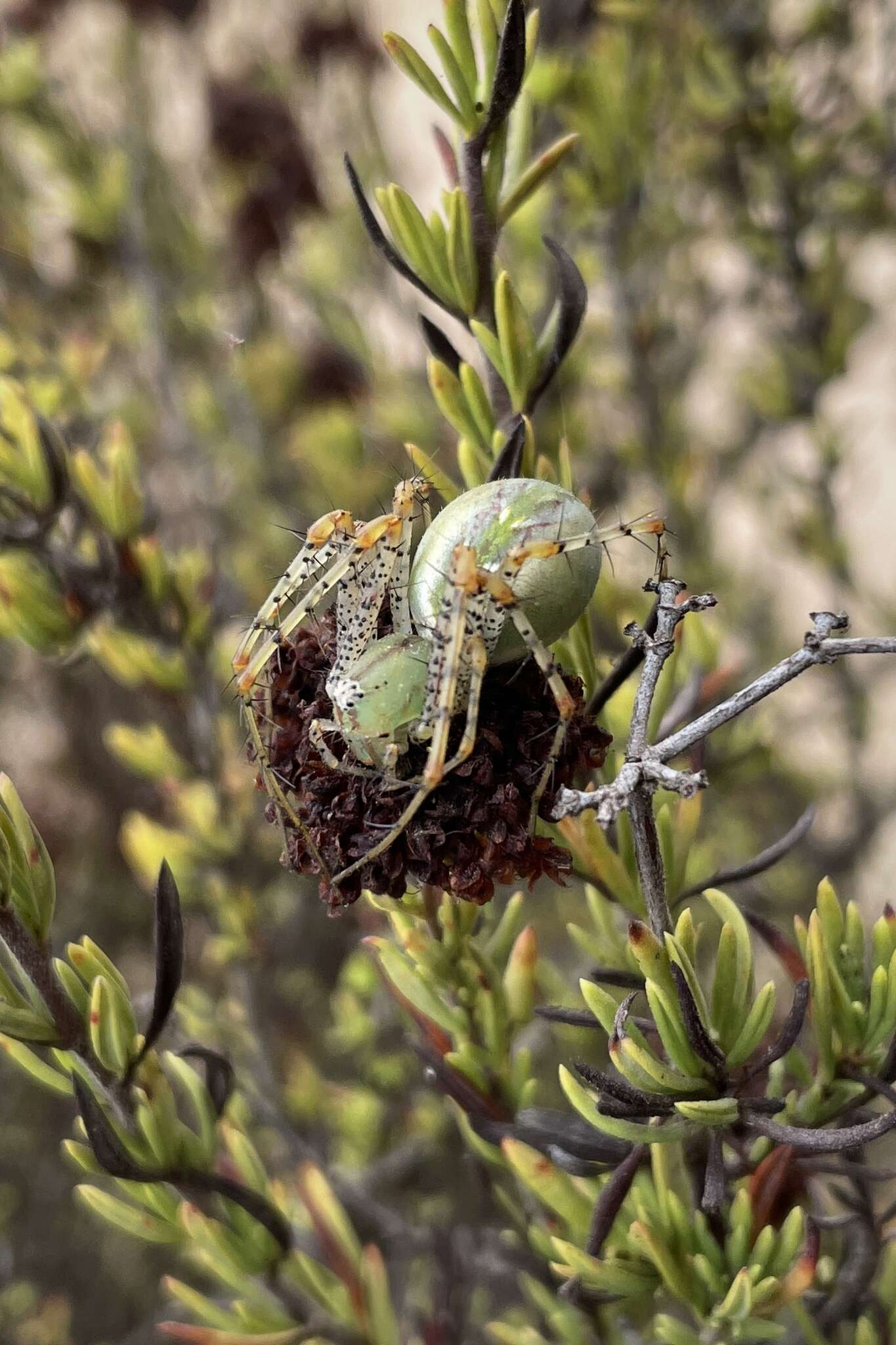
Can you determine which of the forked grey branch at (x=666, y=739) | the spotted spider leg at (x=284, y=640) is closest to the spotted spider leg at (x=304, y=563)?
the spotted spider leg at (x=284, y=640)

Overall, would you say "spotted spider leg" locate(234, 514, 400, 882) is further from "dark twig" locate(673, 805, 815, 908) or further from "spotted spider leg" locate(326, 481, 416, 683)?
"dark twig" locate(673, 805, 815, 908)

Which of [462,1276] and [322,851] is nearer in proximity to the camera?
[322,851]

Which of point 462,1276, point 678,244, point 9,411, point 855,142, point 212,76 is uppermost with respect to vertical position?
point 212,76

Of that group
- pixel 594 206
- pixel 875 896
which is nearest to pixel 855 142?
pixel 594 206

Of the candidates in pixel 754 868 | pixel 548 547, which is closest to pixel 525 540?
pixel 548 547

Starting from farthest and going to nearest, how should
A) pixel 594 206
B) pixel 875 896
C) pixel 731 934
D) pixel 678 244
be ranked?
pixel 875 896 < pixel 678 244 < pixel 594 206 < pixel 731 934

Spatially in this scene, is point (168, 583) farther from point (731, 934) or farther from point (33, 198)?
point (33, 198)

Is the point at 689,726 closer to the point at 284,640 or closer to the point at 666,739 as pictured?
the point at 666,739

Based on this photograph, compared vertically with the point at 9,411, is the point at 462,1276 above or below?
below

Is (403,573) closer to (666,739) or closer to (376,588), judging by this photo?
(376,588)
